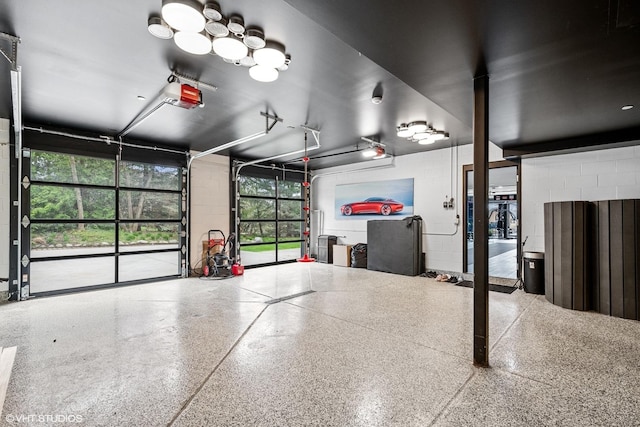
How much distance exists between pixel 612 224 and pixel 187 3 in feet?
17.8

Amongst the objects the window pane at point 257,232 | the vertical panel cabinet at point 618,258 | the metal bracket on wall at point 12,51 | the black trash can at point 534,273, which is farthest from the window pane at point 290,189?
the vertical panel cabinet at point 618,258

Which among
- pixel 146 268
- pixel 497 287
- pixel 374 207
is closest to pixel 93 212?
pixel 146 268

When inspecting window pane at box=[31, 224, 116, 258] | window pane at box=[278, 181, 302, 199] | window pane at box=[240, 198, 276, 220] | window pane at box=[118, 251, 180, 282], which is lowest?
window pane at box=[118, 251, 180, 282]

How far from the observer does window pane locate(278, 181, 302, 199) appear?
8727mm

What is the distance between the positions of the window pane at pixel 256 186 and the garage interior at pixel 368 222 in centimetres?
42

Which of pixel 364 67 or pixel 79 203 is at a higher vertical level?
pixel 364 67

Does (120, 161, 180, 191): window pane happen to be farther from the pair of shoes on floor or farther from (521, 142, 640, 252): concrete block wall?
(521, 142, 640, 252): concrete block wall

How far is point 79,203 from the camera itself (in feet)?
19.5

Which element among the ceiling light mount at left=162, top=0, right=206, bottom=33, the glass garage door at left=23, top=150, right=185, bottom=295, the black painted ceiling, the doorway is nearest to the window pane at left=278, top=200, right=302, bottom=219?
the glass garage door at left=23, top=150, right=185, bottom=295

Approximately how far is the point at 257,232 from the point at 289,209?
125cm

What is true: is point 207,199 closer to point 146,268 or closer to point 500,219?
point 146,268

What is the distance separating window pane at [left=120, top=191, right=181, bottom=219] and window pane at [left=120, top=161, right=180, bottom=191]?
0.22 metres

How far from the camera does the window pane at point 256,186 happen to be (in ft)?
25.9

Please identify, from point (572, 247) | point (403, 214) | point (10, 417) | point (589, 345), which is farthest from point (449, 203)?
point (10, 417)
